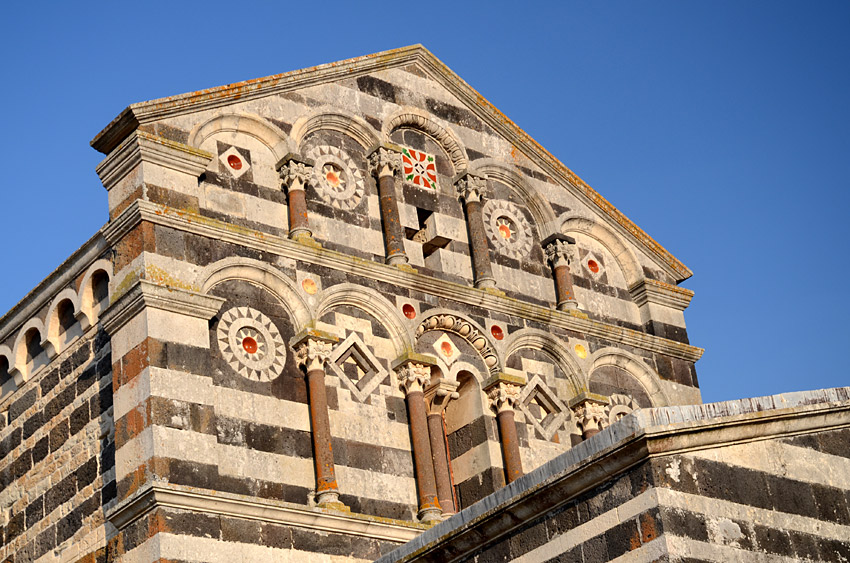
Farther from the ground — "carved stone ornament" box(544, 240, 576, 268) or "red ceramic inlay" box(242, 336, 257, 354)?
"carved stone ornament" box(544, 240, 576, 268)

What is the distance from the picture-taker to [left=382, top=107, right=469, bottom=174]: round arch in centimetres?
1898

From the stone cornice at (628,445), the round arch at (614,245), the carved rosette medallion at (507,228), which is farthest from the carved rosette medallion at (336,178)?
the stone cornice at (628,445)

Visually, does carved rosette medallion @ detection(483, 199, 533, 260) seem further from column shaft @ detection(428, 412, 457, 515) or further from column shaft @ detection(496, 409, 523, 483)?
column shaft @ detection(428, 412, 457, 515)

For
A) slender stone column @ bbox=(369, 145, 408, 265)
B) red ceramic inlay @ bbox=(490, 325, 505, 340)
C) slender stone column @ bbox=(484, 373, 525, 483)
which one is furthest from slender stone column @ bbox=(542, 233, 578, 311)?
slender stone column @ bbox=(369, 145, 408, 265)

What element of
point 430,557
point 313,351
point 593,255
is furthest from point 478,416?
point 430,557

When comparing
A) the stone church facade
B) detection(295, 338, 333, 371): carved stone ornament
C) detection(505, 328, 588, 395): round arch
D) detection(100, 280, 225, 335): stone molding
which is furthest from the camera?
detection(505, 328, 588, 395): round arch

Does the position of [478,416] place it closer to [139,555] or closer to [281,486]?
[281,486]

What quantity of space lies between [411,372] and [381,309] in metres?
0.88

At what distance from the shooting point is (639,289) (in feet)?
65.9

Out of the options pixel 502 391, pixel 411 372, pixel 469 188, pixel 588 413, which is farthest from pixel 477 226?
pixel 588 413

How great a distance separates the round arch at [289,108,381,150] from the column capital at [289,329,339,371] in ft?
9.19

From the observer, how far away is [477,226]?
61.4 ft

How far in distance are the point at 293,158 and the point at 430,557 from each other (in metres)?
6.77

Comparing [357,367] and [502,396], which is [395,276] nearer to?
[357,367]
